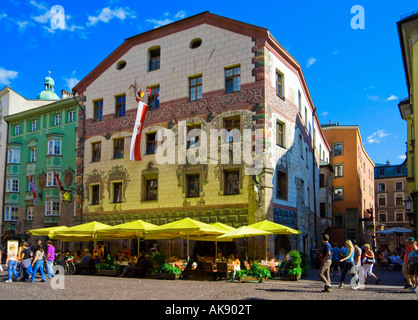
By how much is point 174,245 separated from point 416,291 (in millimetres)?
15677

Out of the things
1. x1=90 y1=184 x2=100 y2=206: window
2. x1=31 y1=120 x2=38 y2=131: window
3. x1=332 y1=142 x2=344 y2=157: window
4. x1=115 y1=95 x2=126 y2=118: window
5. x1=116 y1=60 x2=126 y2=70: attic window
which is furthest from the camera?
x1=332 y1=142 x2=344 y2=157: window

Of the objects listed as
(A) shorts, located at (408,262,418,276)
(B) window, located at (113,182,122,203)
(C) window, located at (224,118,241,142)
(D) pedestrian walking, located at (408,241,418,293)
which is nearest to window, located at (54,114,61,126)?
(B) window, located at (113,182,122,203)

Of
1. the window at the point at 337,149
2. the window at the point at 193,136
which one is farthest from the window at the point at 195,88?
the window at the point at 337,149

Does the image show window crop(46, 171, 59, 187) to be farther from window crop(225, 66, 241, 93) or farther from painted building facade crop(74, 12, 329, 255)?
window crop(225, 66, 241, 93)

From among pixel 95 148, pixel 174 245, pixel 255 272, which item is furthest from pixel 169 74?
pixel 255 272

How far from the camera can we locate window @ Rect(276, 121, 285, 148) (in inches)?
1126

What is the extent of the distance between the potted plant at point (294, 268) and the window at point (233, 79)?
10.7 metres

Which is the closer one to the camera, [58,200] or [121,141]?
[121,141]

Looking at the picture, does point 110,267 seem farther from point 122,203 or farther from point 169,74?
point 169,74

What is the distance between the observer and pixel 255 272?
67.3ft

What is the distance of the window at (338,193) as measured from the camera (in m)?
51.9

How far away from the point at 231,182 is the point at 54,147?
19.0 metres

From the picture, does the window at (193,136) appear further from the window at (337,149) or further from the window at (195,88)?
the window at (337,149)

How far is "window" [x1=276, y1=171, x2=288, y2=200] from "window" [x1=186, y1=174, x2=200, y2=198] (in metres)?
4.78
